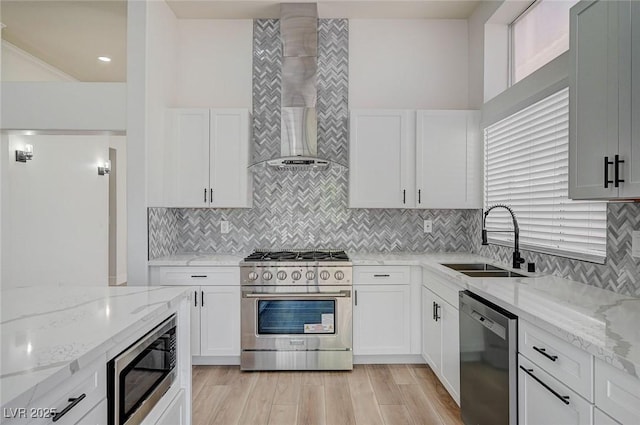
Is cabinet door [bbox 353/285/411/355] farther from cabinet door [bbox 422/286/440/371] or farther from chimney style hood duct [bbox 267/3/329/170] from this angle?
chimney style hood duct [bbox 267/3/329/170]

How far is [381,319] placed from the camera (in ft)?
11.0

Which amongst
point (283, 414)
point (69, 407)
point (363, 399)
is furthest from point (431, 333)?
point (69, 407)

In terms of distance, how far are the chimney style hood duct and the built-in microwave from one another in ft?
6.87

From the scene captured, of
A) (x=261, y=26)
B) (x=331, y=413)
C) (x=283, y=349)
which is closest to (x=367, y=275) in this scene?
(x=283, y=349)

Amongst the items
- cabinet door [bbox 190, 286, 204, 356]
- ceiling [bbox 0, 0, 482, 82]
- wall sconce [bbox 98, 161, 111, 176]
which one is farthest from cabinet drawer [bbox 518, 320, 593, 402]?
wall sconce [bbox 98, 161, 111, 176]

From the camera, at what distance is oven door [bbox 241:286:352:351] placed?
10.7 feet

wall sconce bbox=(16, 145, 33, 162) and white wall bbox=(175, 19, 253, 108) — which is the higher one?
white wall bbox=(175, 19, 253, 108)

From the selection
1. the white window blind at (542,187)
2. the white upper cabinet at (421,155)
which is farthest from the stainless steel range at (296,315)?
the white window blind at (542,187)

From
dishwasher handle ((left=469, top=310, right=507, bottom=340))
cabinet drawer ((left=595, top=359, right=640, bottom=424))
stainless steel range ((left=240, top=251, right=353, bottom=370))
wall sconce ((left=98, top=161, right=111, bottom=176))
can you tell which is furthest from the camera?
wall sconce ((left=98, top=161, right=111, bottom=176))

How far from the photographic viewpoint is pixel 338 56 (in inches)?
157

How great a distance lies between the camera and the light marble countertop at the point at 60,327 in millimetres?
993

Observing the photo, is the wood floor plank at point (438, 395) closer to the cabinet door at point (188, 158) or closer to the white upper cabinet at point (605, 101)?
the white upper cabinet at point (605, 101)

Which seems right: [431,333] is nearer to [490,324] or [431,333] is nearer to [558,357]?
[490,324]

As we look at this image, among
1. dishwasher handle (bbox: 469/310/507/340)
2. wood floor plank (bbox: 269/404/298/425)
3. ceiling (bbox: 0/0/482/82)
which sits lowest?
wood floor plank (bbox: 269/404/298/425)
